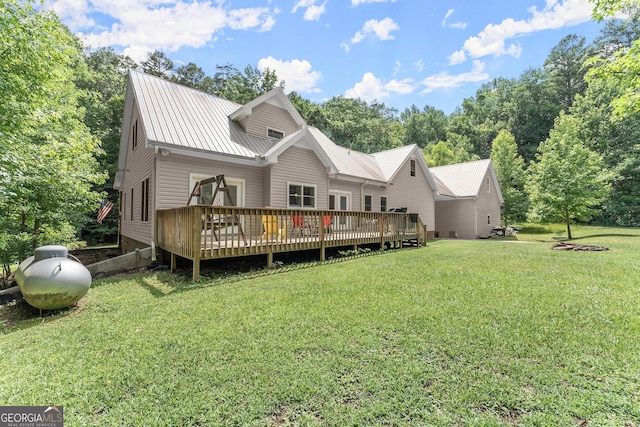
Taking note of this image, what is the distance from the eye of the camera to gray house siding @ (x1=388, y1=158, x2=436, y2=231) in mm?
16941

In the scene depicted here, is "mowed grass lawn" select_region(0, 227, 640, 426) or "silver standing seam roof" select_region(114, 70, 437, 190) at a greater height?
"silver standing seam roof" select_region(114, 70, 437, 190)

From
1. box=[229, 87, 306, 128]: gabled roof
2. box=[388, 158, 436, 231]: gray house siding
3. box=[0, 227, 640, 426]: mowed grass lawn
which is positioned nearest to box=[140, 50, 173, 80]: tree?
box=[229, 87, 306, 128]: gabled roof

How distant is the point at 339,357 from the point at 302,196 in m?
8.56

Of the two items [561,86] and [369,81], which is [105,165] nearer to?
[369,81]

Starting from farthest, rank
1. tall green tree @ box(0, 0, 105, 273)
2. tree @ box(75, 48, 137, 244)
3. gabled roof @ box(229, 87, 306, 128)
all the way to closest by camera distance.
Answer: tree @ box(75, 48, 137, 244) → gabled roof @ box(229, 87, 306, 128) → tall green tree @ box(0, 0, 105, 273)

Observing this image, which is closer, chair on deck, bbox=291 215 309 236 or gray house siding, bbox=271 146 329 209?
chair on deck, bbox=291 215 309 236

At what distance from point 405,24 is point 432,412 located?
57.8ft

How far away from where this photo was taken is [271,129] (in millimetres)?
11953

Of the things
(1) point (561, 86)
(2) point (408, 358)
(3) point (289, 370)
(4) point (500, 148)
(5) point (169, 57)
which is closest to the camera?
(3) point (289, 370)

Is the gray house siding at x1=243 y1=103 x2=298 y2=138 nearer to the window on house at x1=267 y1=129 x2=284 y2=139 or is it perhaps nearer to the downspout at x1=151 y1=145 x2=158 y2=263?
the window on house at x1=267 y1=129 x2=284 y2=139

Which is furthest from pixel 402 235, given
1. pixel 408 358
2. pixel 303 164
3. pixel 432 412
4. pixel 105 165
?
pixel 105 165

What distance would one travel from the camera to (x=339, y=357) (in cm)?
298

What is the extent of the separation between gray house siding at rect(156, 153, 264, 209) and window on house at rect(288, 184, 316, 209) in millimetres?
1726

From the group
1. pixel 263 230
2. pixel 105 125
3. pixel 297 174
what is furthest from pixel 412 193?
pixel 105 125
